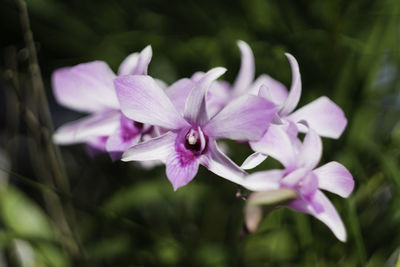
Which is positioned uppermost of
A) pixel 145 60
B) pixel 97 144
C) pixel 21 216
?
pixel 145 60

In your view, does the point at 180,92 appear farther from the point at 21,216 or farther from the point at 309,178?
the point at 21,216

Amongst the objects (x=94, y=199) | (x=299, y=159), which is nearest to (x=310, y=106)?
(x=299, y=159)

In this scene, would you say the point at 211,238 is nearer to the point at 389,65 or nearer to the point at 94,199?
the point at 94,199

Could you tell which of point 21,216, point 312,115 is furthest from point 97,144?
point 21,216

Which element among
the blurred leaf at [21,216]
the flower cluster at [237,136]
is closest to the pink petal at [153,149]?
the flower cluster at [237,136]

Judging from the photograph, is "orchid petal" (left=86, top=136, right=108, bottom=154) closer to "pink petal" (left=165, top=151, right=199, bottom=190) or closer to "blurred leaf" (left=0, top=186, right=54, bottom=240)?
"pink petal" (left=165, top=151, right=199, bottom=190)

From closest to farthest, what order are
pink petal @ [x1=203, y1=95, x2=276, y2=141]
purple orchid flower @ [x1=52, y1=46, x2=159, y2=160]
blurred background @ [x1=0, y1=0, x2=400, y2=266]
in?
pink petal @ [x1=203, y1=95, x2=276, y2=141]
purple orchid flower @ [x1=52, y1=46, x2=159, y2=160]
blurred background @ [x1=0, y1=0, x2=400, y2=266]

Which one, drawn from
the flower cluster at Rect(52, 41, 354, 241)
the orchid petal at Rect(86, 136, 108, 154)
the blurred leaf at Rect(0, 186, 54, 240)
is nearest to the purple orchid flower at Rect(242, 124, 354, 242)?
the flower cluster at Rect(52, 41, 354, 241)
